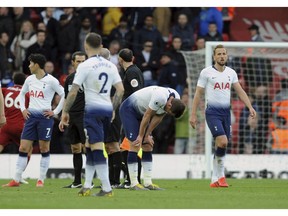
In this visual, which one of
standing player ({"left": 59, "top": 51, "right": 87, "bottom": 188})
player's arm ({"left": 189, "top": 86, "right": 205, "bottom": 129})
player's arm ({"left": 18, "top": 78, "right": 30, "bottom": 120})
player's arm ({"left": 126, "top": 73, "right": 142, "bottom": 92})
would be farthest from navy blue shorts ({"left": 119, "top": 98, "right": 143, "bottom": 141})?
player's arm ({"left": 18, "top": 78, "right": 30, "bottom": 120})

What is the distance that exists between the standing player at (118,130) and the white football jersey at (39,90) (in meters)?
1.18

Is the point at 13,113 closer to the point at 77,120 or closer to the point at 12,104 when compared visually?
the point at 12,104

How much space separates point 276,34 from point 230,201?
16.0 meters

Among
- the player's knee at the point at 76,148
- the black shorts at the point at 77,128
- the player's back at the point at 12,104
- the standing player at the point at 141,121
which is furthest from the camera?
the player's back at the point at 12,104

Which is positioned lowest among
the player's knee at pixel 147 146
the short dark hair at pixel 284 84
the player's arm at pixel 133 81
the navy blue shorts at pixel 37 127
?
the player's knee at pixel 147 146

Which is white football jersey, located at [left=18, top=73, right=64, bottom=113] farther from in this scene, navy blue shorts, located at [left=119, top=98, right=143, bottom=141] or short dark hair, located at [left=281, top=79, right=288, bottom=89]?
short dark hair, located at [left=281, top=79, right=288, bottom=89]

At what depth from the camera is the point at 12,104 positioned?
19906mm

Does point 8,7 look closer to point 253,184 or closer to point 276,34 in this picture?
point 276,34

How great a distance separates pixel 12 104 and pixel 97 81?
6263 mm

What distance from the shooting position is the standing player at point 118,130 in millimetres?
17250

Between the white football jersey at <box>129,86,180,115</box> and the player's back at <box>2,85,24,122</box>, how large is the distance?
4.28 m

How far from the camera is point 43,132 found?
1795 cm

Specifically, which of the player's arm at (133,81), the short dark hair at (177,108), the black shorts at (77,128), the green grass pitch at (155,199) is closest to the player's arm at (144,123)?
the short dark hair at (177,108)

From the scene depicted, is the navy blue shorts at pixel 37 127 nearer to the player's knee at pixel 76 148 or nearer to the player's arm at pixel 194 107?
the player's knee at pixel 76 148
